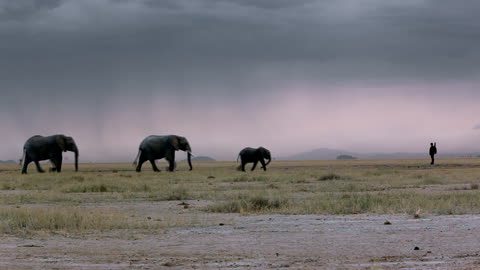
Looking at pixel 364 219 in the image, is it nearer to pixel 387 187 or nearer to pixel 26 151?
pixel 387 187

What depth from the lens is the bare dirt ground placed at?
1009cm

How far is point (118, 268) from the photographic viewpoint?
32.0 ft

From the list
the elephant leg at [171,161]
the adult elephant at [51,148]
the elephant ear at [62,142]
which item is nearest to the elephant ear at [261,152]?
the elephant leg at [171,161]

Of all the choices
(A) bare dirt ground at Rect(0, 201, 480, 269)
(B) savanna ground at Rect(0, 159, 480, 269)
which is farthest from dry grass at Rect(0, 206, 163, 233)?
(A) bare dirt ground at Rect(0, 201, 480, 269)

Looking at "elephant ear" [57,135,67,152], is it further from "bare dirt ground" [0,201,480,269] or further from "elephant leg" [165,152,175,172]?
"bare dirt ground" [0,201,480,269]

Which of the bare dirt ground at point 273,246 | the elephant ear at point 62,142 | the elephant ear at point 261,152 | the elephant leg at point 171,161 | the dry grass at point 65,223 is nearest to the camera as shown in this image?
the bare dirt ground at point 273,246

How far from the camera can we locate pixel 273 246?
11.8m

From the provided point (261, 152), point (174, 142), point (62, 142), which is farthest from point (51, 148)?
point (261, 152)

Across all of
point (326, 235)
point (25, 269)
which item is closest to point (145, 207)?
point (326, 235)

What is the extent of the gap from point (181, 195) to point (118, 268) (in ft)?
46.1

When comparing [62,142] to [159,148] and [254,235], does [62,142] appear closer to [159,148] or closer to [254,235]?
[159,148]

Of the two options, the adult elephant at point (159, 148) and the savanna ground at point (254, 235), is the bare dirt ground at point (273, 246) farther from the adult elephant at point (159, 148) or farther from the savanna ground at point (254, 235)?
the adult elephant at point (159, 148)

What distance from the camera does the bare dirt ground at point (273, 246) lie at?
1009 cm

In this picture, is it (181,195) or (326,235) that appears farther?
(181,195)
